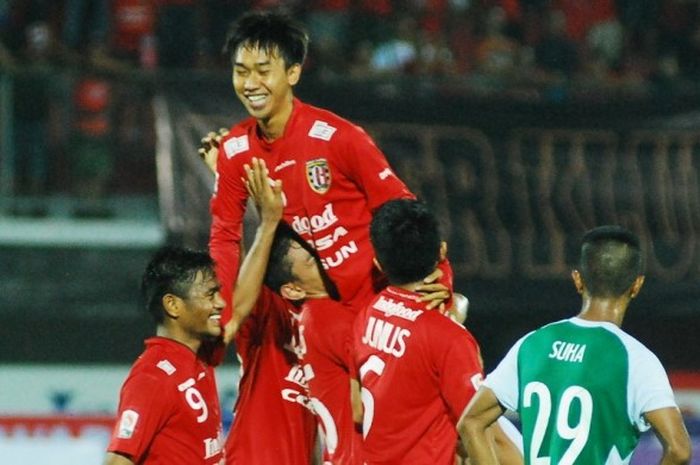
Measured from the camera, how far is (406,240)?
16.1 ft

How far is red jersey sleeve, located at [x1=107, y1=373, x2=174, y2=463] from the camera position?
190 inches

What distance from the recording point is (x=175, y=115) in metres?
10.4

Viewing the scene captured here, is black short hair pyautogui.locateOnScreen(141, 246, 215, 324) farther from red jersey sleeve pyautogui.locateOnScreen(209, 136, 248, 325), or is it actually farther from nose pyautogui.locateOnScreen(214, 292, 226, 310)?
red jersey sleeve pyautogui.locateOnScreen(209, 136, 248, 325)

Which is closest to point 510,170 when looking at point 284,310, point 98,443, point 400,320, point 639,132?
point 639,132

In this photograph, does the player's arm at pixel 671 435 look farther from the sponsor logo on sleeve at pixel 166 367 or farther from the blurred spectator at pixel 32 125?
the blurred spectator at pixel 32 125

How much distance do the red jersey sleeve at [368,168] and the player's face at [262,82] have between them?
0.27m

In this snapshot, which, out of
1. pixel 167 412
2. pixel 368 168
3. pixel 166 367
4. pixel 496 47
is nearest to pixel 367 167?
pixel 368 168

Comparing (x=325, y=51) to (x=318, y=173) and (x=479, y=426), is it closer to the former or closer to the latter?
(x=318, y=173)

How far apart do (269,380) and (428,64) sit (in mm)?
6586

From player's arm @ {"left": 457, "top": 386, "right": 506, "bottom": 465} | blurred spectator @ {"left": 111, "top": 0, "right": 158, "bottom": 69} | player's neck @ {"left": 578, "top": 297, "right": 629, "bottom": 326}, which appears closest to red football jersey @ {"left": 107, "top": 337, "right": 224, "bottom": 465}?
player's arm @ {"left": 457, "top": 386, "right": 506, "bottom": 465}

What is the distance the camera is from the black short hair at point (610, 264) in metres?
4.69

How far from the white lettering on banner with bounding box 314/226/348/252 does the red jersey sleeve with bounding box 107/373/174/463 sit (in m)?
0.90

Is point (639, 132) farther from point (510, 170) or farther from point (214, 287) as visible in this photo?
point (214, 287)

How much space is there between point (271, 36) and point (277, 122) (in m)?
0.31
